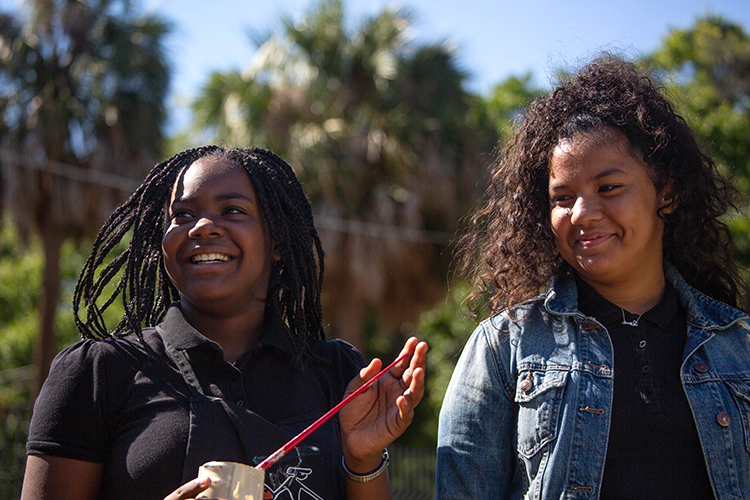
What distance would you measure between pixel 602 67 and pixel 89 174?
8032mm

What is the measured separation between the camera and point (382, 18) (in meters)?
9.92

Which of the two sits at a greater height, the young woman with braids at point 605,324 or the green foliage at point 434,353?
the green foliage at point 434,353

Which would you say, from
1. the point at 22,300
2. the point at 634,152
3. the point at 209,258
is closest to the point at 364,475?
the point at 209,258

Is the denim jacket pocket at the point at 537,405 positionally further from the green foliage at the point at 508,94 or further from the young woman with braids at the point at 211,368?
the green foliage at the point at 508,94

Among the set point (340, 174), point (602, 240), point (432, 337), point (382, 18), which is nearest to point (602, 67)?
point (602, 240)

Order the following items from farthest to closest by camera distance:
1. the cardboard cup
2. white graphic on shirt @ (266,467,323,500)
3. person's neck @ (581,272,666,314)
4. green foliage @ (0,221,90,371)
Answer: green foliage @ (0,221,90,371) < person's neck @ (581,272,666,314) < white graphic on shirt @ (266,467,323,500) < the cardboard cup

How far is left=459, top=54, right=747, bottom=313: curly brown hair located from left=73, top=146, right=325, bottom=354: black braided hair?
611 mm

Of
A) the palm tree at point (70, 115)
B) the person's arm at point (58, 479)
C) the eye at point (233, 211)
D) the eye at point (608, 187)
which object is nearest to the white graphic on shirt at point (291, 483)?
the person's arm at point (58, 479)

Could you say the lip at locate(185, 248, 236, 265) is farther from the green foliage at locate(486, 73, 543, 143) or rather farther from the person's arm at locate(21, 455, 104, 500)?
the green foliage at locate(486, 73, 543, 143)

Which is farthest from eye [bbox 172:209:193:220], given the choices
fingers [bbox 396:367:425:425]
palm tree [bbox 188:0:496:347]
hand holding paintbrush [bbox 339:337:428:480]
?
palm tree [bbox 188:0:496:347]

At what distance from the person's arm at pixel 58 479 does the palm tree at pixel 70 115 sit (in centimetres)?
776

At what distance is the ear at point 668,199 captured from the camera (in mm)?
2244

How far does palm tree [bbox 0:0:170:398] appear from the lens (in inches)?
350

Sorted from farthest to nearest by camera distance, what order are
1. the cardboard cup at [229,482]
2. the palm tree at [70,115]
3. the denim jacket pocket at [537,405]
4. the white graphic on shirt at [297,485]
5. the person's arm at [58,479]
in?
the palm tree at [70,115] < the denim jacket pocket at [537,405] < the white graphic on shirt at [297,485] < the person's arm at [58,479] < the cardboard cup at [229,482]
